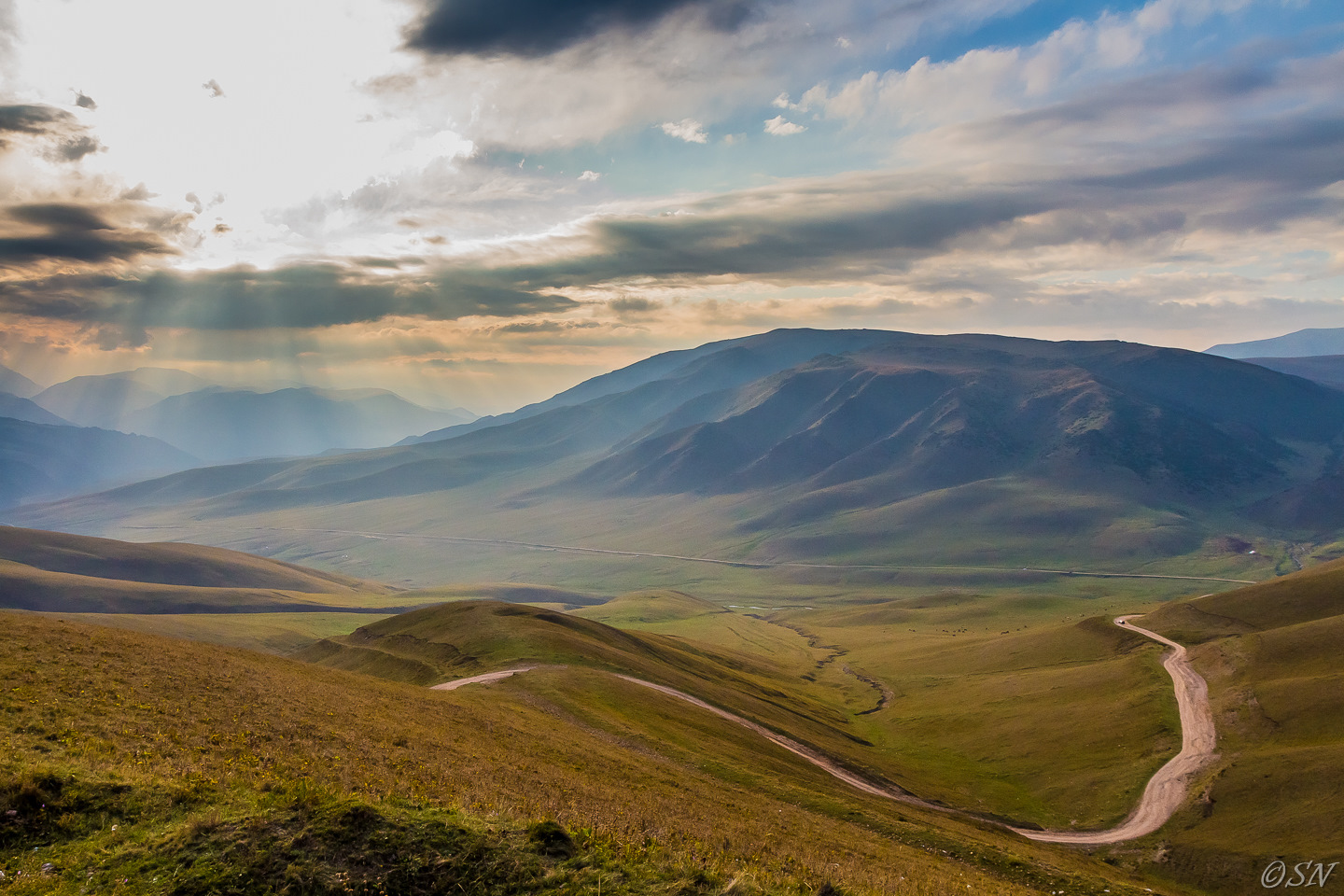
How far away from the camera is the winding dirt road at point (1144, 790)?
62094 mm

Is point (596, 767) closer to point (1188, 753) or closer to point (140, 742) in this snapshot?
point (140, 742)

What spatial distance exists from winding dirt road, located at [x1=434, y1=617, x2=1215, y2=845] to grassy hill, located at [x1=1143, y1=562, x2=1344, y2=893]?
1633mm

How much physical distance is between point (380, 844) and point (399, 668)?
6517cm

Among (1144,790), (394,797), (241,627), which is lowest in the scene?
(241,627)

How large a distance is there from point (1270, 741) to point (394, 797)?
270 feet

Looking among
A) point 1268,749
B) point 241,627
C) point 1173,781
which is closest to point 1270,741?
point 1268,749

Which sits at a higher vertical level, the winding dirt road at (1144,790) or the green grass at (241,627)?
the winding dirt road at (1144,790)

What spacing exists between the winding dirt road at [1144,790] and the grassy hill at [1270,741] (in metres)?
1.63

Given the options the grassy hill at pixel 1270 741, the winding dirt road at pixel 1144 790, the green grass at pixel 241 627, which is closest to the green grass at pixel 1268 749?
the grassy hill at pixel 1270 741

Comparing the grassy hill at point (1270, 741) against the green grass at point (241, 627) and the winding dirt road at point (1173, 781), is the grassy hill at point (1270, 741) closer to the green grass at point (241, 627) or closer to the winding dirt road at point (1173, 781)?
the winding dirt road at point (1173, 781)

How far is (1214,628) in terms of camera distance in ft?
361

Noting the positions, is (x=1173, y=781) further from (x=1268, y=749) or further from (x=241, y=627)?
(x=241, y=627)

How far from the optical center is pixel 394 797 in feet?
69.2

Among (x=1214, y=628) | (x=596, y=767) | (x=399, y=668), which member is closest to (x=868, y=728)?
(x=1214, y=628)
